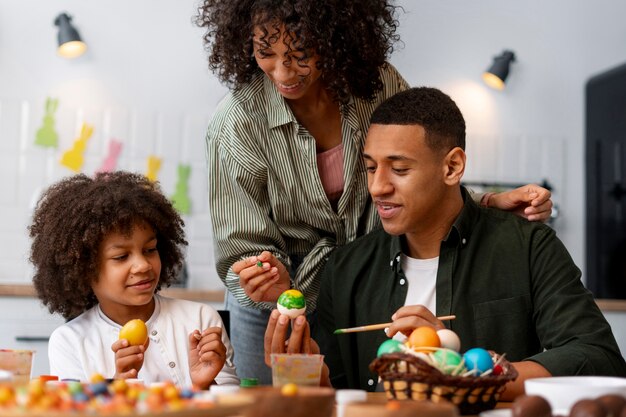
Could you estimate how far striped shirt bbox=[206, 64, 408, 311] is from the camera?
2.64m

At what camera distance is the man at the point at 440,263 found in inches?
92.8

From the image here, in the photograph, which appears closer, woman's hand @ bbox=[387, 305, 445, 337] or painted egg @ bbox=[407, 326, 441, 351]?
painted egg @ bbox=[407, 326, 441, 351]

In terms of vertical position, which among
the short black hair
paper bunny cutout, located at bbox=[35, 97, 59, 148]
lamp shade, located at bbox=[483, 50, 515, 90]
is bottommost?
the short black hair

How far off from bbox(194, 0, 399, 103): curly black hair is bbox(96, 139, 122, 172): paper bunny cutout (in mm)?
2678

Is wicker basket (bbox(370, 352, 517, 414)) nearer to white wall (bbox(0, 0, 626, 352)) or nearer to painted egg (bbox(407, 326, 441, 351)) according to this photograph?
painted egg (bbox(407, 326, 441, 351))

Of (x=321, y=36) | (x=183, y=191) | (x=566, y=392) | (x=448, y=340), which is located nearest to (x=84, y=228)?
(x=321, y=36)

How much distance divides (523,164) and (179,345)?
3692 mm

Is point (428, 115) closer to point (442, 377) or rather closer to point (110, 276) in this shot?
point (110, 276)

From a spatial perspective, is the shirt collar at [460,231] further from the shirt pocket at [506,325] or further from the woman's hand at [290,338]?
the woman's hand at [290,338]

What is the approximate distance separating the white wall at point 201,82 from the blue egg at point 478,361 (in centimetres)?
381

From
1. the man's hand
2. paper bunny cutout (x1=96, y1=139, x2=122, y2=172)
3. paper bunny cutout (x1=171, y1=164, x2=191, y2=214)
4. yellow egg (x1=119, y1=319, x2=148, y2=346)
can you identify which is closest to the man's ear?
the man's hand

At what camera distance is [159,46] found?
541cm

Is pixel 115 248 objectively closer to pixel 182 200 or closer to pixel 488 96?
pixel 182 200

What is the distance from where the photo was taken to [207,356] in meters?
2.24
